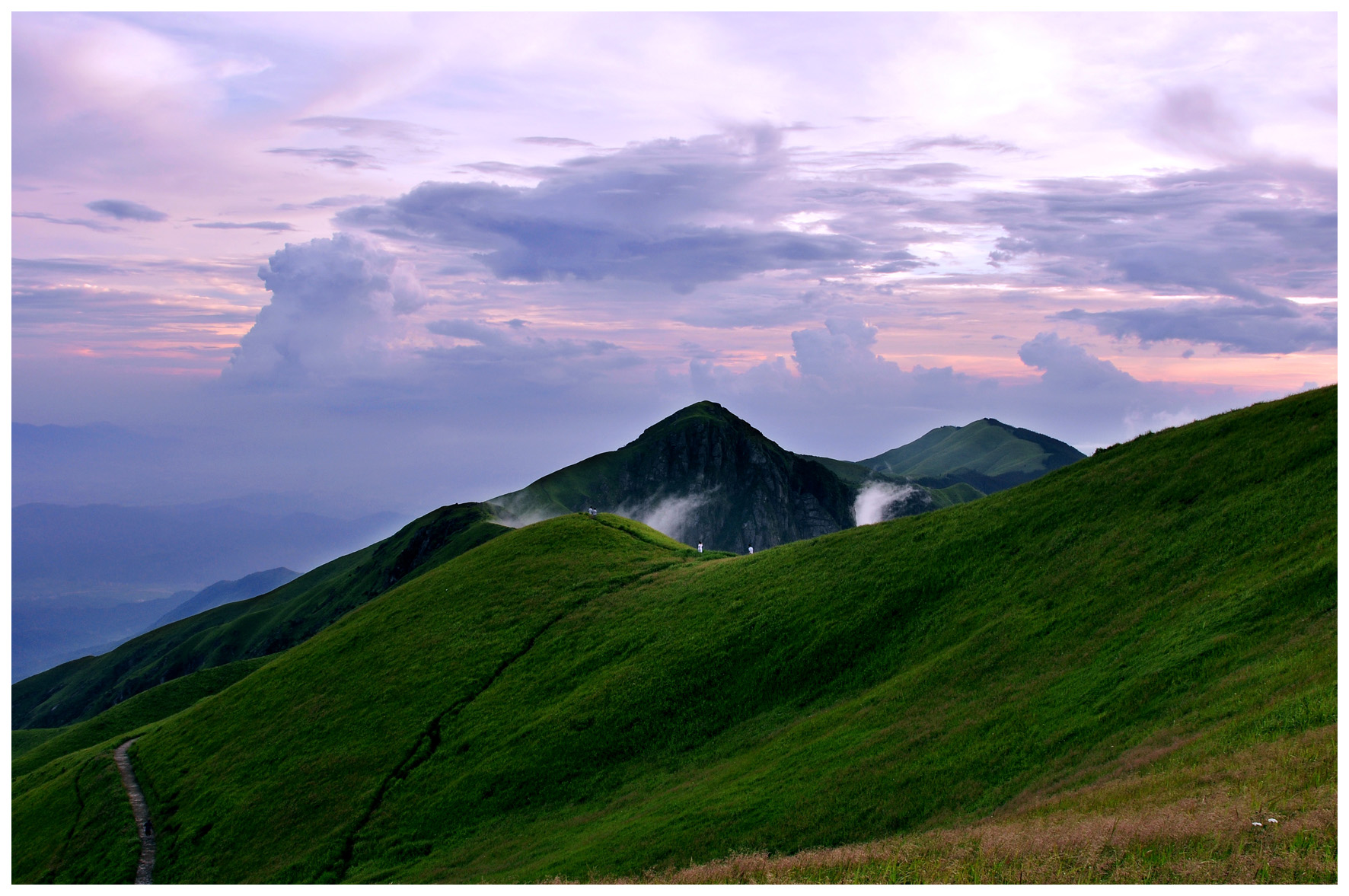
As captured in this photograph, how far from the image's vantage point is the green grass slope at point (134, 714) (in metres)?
96.8

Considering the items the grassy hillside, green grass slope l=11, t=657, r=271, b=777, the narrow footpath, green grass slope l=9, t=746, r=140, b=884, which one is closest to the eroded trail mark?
the grassy hillside

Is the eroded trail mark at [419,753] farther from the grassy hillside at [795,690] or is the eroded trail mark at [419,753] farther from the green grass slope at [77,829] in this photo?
the green grass slope at [77,829]

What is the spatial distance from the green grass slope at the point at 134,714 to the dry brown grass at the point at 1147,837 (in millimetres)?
102612

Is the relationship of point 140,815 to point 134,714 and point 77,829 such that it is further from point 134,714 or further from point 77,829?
point 134,714

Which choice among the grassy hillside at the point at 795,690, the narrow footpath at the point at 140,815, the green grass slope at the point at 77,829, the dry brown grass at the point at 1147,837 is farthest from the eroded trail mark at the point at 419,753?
the dry brown grass at the point at 1147,837

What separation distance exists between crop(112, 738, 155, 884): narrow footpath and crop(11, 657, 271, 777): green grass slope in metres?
28.0

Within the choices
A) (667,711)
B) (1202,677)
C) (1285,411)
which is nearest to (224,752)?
(667,711)

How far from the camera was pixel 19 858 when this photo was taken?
60.3 m

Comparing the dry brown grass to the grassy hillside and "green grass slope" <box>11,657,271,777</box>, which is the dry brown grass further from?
"green grass slope" <box>11,657,271,777</box>

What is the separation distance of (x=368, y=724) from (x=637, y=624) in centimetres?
2165

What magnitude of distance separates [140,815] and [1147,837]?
222 ft

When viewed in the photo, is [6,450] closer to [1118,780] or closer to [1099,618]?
[1118,780]

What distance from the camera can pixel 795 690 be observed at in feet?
160

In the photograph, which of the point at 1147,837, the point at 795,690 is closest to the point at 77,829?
the point at 795,690
